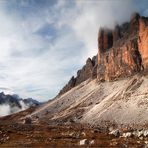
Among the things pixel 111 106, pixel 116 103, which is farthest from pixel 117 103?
pixel 111 106

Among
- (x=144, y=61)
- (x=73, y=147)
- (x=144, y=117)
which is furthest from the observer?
(x=144, y=61)

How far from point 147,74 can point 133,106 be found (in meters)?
46.7

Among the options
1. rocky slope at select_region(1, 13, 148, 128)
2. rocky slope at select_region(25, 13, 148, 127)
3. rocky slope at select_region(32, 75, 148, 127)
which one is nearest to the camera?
rocky slope at select_region(32, 75, 148, 127)

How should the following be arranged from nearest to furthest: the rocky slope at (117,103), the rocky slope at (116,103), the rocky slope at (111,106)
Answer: the rocky slope at (111,106) → the rocky slope at (116,103) → the rocky slope at (117,103)

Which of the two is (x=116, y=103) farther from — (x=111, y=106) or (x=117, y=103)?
(x=111, y=106)

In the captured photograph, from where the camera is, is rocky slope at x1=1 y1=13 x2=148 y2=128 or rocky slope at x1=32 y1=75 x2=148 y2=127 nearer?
rocky slope at x1=32 y1=75 x2=148 y2=127

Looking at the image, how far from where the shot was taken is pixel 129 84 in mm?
170125

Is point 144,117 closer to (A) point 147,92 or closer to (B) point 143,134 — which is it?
(A) point 147,92

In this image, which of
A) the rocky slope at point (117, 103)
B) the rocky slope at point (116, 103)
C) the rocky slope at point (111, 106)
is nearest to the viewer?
the rocky slope at point (111, 106)

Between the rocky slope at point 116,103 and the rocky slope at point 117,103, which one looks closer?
the rocky slope at point 116,103

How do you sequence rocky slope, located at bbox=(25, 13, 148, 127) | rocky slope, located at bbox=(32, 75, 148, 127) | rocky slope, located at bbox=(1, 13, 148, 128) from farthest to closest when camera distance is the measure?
1. rocky slope, located at bbox=(25, 13, 148, 127)
2. rocky slope, located at bbox=(1, 13, 148, 128)
3. rocky slope, located at bbox=(32, 75, 148, 127)

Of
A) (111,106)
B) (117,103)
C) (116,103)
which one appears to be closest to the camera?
(111,106)

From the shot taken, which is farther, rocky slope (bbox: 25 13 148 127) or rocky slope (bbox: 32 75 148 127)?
rocky slope (bbox: 25 13 148 127)

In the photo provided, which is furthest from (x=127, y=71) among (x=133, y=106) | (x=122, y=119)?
(x=122, y=119)
